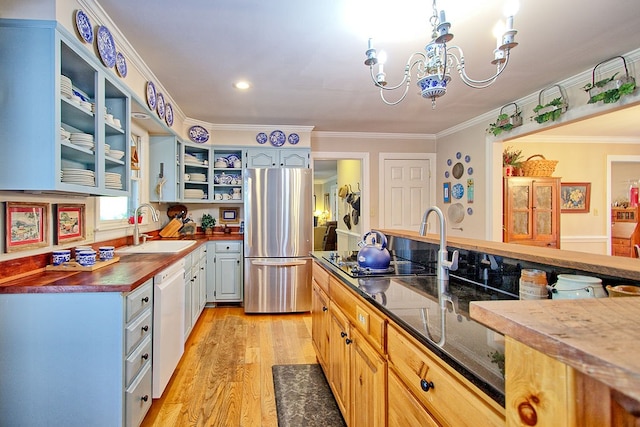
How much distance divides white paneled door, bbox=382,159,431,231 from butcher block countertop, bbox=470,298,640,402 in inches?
181

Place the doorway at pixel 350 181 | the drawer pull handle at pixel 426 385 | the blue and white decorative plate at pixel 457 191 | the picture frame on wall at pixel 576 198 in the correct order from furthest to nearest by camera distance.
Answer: the picture frame on wall at pixel 576 198, the doorway at pixel 350 181, the blue and white decorative plate at pixel 457 191, the drawer pull handle at pixel 426 385

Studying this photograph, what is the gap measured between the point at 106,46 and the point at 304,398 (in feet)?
8.22

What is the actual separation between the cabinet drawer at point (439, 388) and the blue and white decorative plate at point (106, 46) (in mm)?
2155

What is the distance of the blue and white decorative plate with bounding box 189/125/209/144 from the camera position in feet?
14.2

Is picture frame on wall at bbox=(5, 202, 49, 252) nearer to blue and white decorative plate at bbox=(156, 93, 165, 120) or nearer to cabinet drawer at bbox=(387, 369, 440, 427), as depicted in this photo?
blue and white decorative plate at bbox=(156, 93, 165, 120)

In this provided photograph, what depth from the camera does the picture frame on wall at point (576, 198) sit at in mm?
5230

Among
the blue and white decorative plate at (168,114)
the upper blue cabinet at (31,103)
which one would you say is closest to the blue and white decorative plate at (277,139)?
the blue and white decorative plate at (168,114)

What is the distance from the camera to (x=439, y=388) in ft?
3.00

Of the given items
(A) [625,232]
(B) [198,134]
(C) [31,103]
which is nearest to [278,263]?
(B) [198,134]

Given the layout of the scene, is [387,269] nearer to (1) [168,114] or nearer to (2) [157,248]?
(2) [157,248]

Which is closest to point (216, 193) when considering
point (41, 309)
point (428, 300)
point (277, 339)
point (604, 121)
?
point (277, 339)

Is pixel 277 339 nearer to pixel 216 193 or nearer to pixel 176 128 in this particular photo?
pixel 216 193

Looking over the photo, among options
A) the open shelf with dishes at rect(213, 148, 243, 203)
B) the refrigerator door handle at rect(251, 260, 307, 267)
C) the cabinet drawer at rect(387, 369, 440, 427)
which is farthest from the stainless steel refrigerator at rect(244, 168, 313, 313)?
the cabinet drawer at rect(387, 369, 440, 427)

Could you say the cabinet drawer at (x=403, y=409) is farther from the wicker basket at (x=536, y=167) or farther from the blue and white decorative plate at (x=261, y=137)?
the wicker basket at (x=536, y=167)
